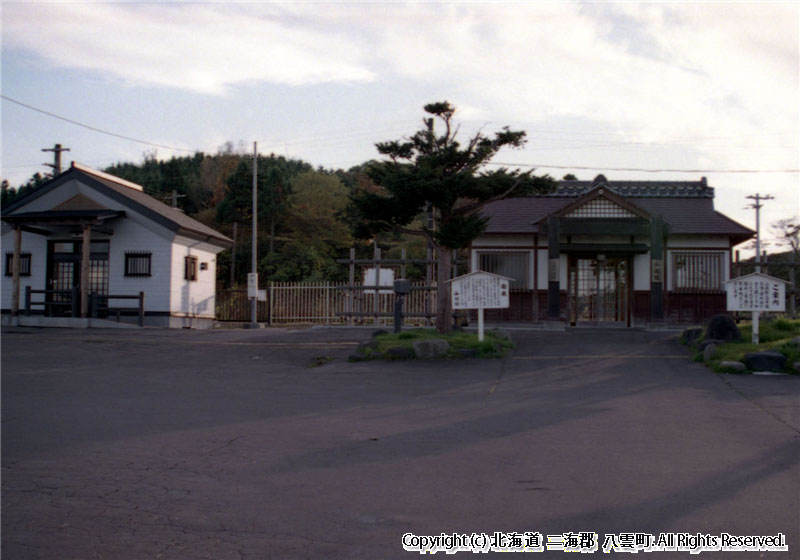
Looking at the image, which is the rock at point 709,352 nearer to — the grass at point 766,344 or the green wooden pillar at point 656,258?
the grass at point 766,344

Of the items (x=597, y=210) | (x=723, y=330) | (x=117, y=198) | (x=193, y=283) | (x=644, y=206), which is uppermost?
(x=117, y=198)

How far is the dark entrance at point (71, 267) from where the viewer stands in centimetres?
2695

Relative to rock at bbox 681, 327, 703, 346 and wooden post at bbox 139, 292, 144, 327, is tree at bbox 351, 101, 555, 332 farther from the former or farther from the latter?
wooden post at bbox 139, 292, 144, 327

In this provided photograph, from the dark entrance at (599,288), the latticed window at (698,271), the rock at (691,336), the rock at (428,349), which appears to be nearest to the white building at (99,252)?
the dark entrance at (599,288)

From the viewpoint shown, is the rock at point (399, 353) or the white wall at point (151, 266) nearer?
the rock at point (399, 353)

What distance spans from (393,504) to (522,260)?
1772 centimetres

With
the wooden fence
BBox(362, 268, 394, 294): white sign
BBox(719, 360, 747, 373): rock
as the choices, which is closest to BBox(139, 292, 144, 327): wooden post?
the wooden fence

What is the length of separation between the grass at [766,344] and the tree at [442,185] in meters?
5.06

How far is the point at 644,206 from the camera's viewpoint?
921 inches

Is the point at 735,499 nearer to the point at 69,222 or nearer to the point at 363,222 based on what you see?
the point at 363,222

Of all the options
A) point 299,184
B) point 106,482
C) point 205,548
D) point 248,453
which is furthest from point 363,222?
point 299,184

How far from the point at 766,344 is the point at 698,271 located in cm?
926

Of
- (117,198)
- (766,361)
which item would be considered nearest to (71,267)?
(117,198)

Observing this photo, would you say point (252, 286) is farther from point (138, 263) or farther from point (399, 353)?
point (399, 353)
